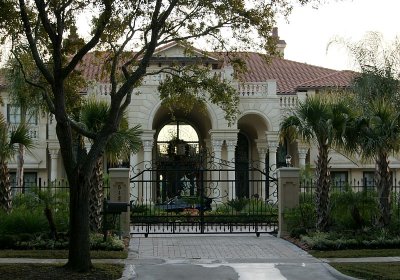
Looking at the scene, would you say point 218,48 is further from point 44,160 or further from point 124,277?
point 44,160

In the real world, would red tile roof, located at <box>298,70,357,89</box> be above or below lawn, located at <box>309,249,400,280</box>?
above

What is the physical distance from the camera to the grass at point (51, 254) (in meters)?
15.7

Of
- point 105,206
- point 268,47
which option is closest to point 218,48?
point 268,47

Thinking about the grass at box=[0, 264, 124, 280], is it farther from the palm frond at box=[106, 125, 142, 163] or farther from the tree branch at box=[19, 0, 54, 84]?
the palm frond at box=[106, 125, 142, 163]

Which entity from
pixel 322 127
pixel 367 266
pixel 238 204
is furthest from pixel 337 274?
pixel 238 204

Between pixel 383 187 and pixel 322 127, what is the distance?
7.68ft

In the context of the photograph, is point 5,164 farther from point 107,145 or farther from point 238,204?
point 238,204

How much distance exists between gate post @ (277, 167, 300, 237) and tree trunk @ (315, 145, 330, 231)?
120cm

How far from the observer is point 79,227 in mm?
13219

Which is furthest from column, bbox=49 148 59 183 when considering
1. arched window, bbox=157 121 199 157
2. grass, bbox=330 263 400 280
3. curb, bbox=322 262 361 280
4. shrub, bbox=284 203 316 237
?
curb, bbox=322 262 361 280

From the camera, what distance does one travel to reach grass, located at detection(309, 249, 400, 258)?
52.5 feet

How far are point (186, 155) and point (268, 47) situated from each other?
23731 mm

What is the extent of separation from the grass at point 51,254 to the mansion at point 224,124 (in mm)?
16026

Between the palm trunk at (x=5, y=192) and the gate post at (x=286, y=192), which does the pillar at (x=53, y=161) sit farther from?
the gate post at (x=286, y=192)
